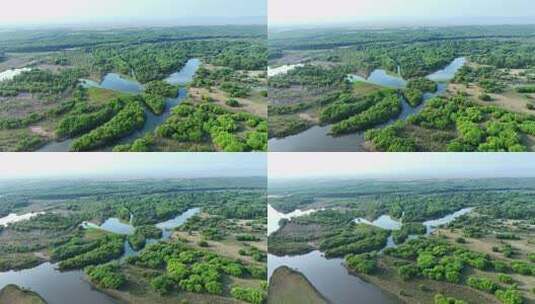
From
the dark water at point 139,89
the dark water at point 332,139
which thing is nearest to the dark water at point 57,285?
the dark water at point 139,89

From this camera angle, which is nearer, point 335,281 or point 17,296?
point 17,296

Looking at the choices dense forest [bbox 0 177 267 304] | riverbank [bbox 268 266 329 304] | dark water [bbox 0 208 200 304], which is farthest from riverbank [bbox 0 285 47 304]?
riverbank [bbox 268 266 329 304]

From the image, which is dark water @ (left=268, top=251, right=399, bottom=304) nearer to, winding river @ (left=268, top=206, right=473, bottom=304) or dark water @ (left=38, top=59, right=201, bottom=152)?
winding river @ (left=268, top=206, right=473, bottom=304)

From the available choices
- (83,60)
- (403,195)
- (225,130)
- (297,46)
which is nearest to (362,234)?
(403,195)

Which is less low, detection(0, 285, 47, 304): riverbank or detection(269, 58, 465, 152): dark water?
detection(269, 58, 465, 152): dark water

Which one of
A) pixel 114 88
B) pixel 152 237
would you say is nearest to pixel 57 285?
pixel 152 237

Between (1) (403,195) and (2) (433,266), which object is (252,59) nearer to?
(1) (403,195)

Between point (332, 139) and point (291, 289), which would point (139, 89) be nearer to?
point (332, 139)
